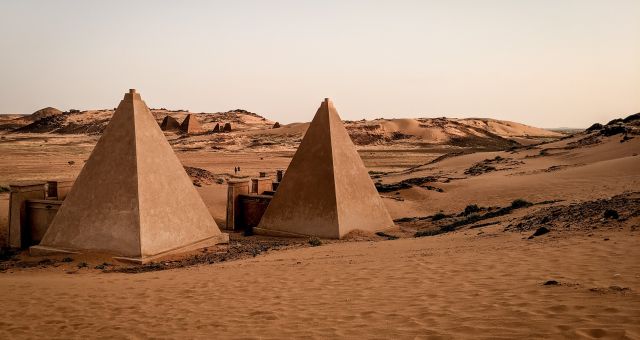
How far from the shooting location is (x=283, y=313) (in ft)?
19.4

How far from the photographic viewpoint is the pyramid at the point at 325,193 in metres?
12.4

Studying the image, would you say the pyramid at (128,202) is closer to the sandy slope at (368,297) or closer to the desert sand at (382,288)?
the desert sand at (382,288)

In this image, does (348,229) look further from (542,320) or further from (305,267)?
(542,320)

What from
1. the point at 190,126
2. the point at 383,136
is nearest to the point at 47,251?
the point at 383,136

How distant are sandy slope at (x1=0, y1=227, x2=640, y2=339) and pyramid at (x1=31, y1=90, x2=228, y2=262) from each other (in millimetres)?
1167

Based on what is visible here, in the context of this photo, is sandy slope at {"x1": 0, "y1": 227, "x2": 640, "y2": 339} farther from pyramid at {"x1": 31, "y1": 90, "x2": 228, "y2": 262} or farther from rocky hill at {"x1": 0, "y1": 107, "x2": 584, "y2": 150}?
rocky hill at {"x1": 0, "y1": 107, "x2": 584, "y2": 150}

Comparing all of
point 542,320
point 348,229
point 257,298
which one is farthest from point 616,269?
point 348,229

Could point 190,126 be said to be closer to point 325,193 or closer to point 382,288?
point 325,193

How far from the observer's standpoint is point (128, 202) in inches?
405

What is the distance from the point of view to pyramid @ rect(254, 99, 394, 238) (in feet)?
40.7

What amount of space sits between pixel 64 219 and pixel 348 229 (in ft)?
20.9

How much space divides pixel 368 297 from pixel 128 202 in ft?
20.0

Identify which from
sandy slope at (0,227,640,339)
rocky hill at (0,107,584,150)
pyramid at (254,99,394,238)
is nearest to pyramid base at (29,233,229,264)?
sandy slope at (0,227,640,339)

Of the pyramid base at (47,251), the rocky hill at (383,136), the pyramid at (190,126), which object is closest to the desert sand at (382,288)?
the pyramid base at (47,251)
